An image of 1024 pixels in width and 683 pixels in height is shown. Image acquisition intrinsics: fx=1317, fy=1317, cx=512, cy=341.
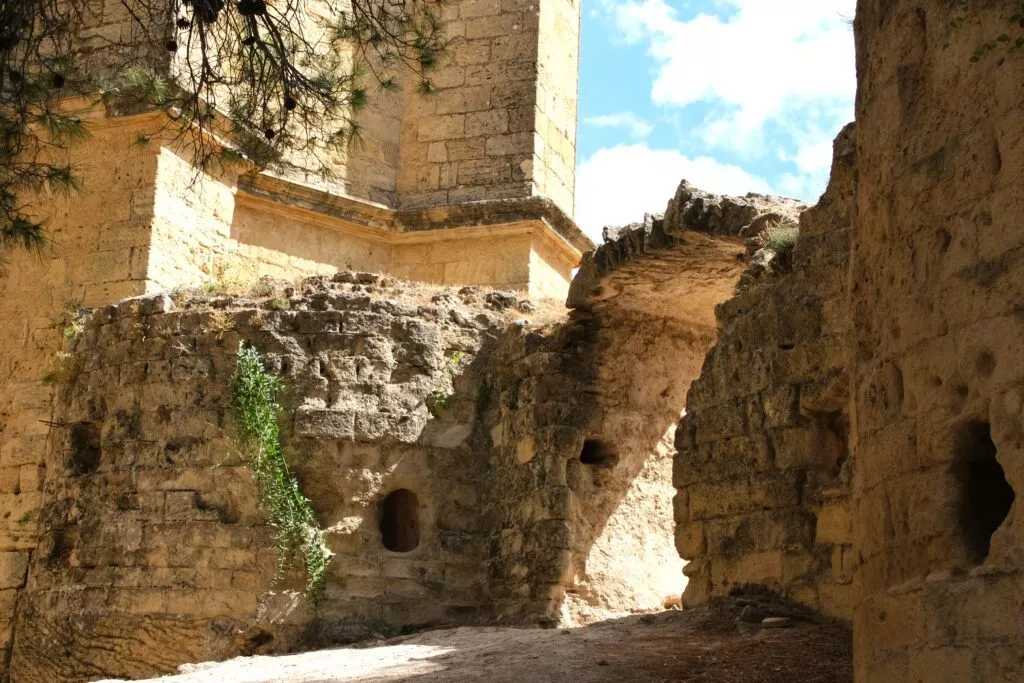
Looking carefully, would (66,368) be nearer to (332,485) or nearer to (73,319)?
(73,319)

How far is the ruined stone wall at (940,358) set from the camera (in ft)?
11.8

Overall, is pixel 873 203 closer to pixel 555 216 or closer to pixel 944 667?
pixel 944 667

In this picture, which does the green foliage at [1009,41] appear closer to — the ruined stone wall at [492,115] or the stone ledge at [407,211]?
the stone ledge at [407,211]

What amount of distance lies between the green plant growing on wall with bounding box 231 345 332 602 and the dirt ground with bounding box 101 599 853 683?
0.90 metres

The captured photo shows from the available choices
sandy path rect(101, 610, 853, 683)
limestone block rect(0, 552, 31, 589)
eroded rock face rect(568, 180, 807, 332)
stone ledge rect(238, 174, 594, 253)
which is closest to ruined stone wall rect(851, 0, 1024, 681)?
sandy path rect(101, 610, 853, 683)

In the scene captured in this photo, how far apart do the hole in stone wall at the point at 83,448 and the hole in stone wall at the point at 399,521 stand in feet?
7.42

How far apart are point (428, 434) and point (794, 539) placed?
353 cm

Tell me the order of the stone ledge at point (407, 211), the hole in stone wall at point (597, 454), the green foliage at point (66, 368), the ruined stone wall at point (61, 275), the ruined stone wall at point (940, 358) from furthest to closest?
the stone ledge at point (407, 211)
the ruined stone wall at point (61, 275)
the green foliage at point (66, 368)
the hole in stone wall at point (597, 454)
the ruined stone wall at point (940, 358)

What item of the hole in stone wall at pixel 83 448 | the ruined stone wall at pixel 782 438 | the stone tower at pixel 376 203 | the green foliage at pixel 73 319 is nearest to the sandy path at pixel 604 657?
the ruined stone wall at pixel 782 438

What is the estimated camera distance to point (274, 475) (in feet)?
30.5

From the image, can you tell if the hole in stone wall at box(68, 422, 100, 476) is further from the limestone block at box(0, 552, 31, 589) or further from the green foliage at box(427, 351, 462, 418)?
the green foliage at box(427, 351, 462, 418)

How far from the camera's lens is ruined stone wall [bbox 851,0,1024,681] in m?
3.61

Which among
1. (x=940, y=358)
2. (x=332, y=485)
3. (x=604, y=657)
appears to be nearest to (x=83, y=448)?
(x=332, y=485)

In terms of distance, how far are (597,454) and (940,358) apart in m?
5.69
